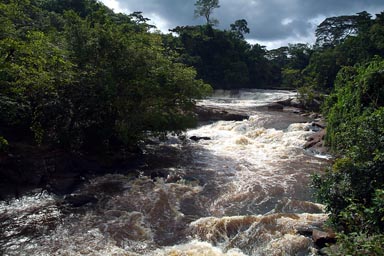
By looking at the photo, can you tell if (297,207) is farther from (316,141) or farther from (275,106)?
(275,106)

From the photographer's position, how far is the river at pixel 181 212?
24.7ft

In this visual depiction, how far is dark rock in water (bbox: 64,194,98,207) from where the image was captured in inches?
383

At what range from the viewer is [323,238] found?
727 cm

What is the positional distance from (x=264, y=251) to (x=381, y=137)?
3358 millimetres

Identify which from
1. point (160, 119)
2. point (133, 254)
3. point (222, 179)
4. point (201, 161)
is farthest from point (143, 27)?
point (133, 254)

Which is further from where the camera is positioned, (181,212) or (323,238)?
(181,212)

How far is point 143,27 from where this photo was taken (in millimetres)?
16016

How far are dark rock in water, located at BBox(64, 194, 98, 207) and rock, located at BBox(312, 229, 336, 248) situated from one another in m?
5.94

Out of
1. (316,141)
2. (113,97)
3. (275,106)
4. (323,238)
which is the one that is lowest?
(323,238)

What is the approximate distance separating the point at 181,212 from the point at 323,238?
375 cm

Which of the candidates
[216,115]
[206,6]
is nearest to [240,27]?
[206,6]

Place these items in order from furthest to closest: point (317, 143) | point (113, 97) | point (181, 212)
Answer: point (317, 143) → point (113, 97) → point (181, 212)

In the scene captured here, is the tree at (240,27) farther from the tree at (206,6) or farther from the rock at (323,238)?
the rock at (323,238)

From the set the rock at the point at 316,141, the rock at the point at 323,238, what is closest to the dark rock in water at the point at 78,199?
the rock at the point at 323,238
